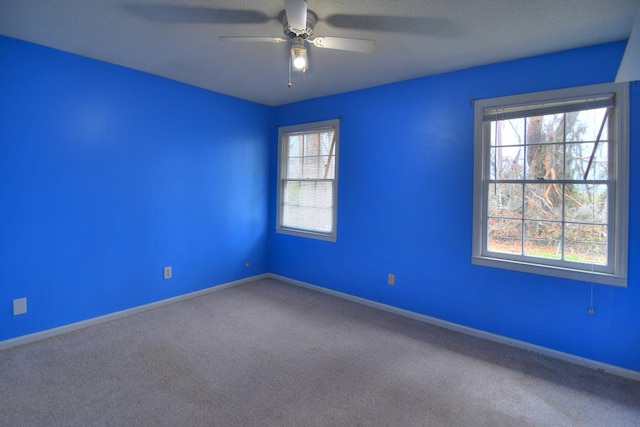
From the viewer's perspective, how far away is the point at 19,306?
8.71 feet

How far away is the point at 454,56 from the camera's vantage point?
278 cm

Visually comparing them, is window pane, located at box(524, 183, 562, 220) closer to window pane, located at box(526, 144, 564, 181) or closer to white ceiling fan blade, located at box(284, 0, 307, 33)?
window pane, located at box(526, 144, 564, 181)

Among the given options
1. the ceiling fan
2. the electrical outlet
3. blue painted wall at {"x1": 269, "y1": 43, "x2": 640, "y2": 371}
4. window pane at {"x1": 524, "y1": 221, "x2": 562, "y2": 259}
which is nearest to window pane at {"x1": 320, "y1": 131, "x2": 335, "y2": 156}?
blue painted wall at {"x1": 269, "y1": 43, "x2": 640, "y2": 371}

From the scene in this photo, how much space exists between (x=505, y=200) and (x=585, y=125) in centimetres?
80

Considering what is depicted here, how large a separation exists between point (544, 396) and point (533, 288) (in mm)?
882

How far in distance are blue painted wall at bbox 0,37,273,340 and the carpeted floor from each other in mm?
463

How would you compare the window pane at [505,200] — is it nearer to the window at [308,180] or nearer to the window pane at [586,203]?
the window pane at [586,203]

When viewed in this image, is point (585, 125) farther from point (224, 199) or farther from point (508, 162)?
point (224, 199)

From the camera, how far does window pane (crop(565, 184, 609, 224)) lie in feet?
8.23

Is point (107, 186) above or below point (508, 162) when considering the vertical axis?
below

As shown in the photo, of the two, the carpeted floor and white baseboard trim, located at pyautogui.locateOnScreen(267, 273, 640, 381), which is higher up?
white baseboard trim, located at pyautogui.locateOnScreen(267, 273, 640, 381)

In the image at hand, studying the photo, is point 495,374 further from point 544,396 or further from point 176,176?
point 176,176

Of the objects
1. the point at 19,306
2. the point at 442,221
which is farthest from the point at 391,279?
the point at 19,306

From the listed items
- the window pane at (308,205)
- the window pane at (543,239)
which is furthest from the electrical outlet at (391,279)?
the window pane at (543,239)
